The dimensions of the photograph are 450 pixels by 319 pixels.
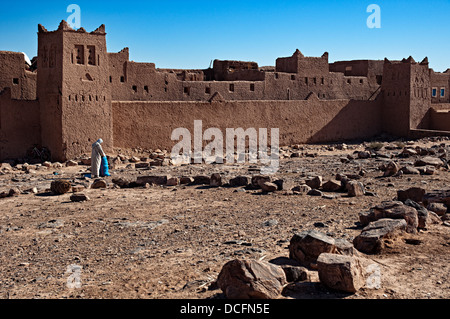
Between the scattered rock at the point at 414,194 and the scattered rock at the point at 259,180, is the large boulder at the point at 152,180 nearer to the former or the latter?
the scattered rock at the point at 259,180

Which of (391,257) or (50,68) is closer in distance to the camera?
(391,257)

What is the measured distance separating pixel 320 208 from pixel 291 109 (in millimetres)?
15208

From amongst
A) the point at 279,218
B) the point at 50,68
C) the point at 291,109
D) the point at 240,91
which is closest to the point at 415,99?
the point at 291,109

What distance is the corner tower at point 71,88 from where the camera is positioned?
1659 cm

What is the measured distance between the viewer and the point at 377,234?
6188mm

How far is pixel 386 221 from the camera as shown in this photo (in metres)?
6.62

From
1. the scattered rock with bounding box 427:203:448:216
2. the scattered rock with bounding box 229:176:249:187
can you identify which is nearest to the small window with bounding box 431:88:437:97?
the scattered rock with bounding box 229:176:249:187

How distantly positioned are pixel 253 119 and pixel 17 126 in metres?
10.1

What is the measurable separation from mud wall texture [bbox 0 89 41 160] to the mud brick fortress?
0.11 feet

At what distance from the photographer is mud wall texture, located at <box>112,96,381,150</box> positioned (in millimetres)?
19047

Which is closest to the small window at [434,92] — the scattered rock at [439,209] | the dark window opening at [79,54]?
the dark window opening at [79,54]

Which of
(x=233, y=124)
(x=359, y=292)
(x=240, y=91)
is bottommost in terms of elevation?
(x=359, y=292)

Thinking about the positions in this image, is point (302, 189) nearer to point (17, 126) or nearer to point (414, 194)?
point (414, 194)
